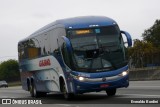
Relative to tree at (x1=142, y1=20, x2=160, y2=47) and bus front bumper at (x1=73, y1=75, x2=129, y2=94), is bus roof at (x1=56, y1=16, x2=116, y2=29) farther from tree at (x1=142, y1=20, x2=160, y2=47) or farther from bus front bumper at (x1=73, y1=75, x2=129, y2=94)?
tree at (x1=142, y1=20, x2=160, y2=47)

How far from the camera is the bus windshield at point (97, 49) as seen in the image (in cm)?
1980

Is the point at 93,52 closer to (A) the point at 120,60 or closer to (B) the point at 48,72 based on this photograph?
(A) the point at 120,60

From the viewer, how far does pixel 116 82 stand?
20.0 metres

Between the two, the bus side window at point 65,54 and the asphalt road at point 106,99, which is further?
the bus side window at point 65,54

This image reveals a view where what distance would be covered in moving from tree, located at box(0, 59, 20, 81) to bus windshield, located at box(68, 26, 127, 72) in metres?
152

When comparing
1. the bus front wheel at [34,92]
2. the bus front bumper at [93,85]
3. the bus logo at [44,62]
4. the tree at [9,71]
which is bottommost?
the tree at [9,71]

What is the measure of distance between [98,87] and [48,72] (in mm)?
5002

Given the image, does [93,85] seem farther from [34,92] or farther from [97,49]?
[34,92]

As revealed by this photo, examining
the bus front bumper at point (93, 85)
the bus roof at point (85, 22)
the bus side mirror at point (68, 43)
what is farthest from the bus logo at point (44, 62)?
the bus front bumper at point (93, 85)

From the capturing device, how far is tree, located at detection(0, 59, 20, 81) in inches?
6850

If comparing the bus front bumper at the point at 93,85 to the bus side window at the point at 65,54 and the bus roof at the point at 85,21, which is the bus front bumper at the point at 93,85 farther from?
the bus roof at the point at 85,21

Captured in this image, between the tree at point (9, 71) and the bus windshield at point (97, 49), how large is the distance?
5968 inches

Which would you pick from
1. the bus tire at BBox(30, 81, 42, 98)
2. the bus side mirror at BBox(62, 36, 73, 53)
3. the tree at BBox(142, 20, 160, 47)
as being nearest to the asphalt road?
the bus side mirror at BBox(62, 36, 73, 53)

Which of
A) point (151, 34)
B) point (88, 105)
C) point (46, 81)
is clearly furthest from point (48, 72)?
point (151, 34)
